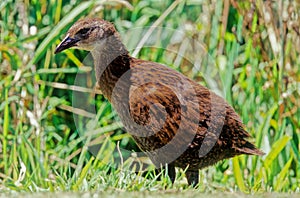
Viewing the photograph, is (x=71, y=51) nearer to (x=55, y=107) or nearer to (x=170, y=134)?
(x=55, y=107)

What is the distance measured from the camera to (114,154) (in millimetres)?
4887

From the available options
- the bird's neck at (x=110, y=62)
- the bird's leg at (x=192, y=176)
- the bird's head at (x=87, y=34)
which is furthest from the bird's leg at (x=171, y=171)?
the bird's head at (x=87, y=34)

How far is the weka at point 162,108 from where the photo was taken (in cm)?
399

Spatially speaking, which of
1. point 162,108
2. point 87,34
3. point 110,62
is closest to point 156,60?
point 110,62

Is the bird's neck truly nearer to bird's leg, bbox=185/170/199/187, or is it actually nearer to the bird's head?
the bird's head

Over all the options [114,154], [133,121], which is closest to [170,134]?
[133,121]

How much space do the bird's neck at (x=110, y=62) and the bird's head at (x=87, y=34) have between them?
4 cm

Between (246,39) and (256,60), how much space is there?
17 cm

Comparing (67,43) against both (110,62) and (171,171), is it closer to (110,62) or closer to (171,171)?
(110,62)

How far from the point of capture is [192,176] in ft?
14.1

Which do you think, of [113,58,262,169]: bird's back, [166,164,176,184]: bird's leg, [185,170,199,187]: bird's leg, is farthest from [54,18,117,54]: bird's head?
[185,170,199,187]: bird's leg

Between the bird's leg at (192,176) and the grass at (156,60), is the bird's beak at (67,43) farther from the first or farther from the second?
the bird's leg at (192,176)

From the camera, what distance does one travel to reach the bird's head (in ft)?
13.5

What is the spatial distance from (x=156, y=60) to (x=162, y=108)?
1.08 metres
